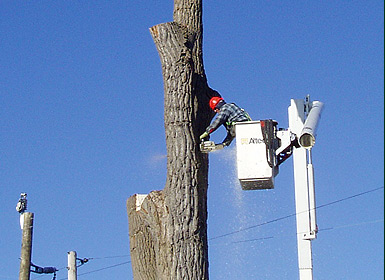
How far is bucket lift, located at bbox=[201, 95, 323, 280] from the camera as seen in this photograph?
21.2 ft

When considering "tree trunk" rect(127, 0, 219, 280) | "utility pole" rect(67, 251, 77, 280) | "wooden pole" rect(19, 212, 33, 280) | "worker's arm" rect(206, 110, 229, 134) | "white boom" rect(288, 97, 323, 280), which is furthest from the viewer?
"utility pole" rect(67, 251, 77, 280)

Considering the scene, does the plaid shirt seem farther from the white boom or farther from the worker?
the white boom

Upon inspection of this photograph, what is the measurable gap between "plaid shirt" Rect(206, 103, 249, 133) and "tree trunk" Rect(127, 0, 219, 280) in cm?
13

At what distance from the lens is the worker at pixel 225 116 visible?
25.6ft

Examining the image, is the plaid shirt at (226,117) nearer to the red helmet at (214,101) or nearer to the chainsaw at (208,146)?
the red helmet at (214,101)

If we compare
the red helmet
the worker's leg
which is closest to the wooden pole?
the worker's leg

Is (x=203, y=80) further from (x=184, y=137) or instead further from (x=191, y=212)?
(x=191, y=212)

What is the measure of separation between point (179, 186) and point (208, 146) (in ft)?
1.48

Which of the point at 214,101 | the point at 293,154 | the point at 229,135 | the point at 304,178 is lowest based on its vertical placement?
the point at 304,178

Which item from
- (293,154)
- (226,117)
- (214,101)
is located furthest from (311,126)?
(214,101)

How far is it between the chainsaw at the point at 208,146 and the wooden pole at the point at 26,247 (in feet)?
16.3

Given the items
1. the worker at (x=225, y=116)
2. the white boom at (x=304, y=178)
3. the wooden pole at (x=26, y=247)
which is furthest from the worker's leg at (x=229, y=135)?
the wooden pole at (x=26, y=247)

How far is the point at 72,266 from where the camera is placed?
13.8 meters

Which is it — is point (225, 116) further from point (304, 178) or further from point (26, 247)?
point (26, 247)
